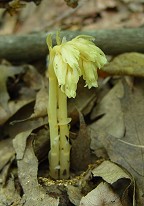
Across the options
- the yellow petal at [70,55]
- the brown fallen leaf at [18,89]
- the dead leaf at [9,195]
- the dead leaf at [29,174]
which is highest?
the yellow petal at [70,55]

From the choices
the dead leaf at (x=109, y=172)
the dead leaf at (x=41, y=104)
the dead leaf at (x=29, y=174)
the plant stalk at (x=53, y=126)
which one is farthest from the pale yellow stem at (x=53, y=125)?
the dead leaf at (x=41, y=104)

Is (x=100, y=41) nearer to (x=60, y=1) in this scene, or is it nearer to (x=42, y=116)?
(x=42, y=116)

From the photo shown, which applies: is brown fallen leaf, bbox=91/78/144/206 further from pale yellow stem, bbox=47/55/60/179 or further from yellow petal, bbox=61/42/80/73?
yellow petal, bbox=61/42/80/73

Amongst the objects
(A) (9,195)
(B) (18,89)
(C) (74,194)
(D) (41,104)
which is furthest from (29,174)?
(B) (18,89)

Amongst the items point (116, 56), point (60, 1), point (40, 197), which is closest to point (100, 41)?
point (116, 56)

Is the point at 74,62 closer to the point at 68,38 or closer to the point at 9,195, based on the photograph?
the point at 9,195

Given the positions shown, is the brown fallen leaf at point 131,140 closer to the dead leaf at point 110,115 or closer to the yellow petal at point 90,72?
the dead leaf at point 110,115
